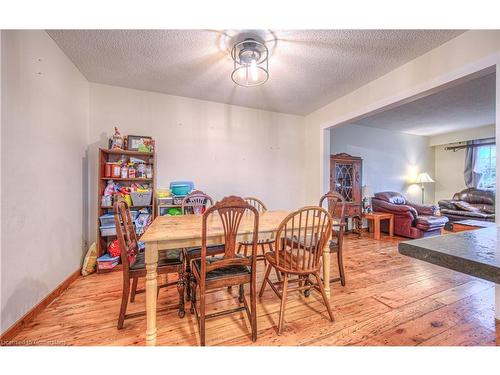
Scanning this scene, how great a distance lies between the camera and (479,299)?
1.90 m

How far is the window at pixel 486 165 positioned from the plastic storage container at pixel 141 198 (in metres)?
7.36

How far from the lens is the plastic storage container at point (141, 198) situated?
268cm

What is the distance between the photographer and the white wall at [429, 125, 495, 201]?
17.2 ft

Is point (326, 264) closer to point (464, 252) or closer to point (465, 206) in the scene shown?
point (464, 252)

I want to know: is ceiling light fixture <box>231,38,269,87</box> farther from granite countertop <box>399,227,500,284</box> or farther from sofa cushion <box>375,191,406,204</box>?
sofa cushion <box>375,191,406,204</box>

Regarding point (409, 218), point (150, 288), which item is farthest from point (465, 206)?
point (150, 288)

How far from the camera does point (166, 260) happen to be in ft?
5.41

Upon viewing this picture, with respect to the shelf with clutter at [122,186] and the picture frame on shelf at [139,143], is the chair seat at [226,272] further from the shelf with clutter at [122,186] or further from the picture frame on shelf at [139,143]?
the picture frame on shelf at [139,143]

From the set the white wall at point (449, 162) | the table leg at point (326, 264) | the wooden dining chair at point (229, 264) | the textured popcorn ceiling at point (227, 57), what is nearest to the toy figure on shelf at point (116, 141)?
the textured popcorn ceiling at point (227, 57)

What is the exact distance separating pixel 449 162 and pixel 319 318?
6572 millimetres

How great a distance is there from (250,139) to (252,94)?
2.61 feet

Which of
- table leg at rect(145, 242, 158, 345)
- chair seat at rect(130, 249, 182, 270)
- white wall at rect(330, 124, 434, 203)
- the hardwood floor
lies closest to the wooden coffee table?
white wall at rect(330, 124, 434, 203)
